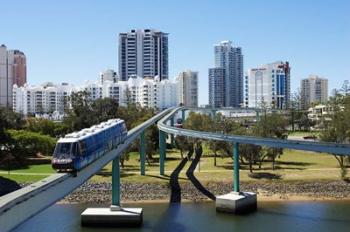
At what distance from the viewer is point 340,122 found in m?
69.8

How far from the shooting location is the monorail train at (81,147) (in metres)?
29.7

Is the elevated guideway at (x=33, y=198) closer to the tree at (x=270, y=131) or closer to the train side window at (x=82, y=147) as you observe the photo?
the train side window at (x=82, y=147)

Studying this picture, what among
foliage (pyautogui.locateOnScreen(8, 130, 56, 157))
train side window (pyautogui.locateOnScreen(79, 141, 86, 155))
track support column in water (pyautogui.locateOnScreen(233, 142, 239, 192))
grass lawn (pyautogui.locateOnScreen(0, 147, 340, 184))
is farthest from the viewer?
foliage (pyautogui.locateOnScreen(8, 130, 56, 157))

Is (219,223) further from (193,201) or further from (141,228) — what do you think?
(193,201)

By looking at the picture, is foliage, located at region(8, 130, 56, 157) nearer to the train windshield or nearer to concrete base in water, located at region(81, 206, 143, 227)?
concrete base in water, located at region(81, 206, 143, 227)

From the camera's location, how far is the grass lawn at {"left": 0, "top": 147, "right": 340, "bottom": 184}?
64562 mm

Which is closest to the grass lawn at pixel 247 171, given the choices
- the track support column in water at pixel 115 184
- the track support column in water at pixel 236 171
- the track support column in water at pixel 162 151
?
the track support column in water at pixel 162 151

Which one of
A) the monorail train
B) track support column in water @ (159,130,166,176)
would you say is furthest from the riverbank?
the monorail train

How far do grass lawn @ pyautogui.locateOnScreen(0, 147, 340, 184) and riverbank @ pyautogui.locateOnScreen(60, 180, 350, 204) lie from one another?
1.84m

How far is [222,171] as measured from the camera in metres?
69.2

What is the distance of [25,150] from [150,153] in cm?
1805

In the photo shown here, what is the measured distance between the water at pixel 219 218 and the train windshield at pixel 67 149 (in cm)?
1502

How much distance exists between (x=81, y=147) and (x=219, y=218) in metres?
21.3

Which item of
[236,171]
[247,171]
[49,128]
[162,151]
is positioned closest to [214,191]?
[236,171]
